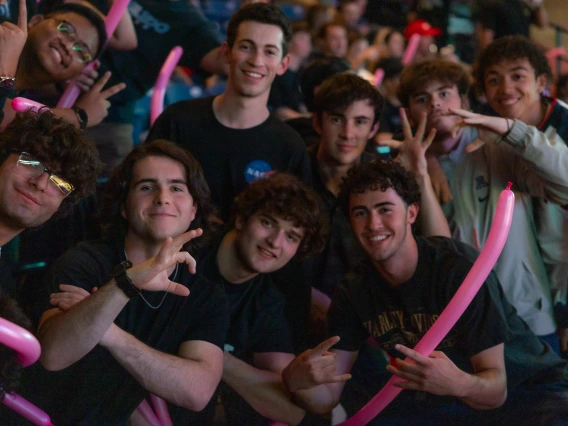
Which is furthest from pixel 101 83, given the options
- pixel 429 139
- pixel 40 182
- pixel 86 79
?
pixel 429 139

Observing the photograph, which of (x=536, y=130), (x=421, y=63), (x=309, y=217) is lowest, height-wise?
(x=309, y=217)

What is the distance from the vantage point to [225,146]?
3281 millimetres

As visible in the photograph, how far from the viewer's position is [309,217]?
10.2 feet

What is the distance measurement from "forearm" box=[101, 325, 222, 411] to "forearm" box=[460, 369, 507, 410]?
2.93 feet

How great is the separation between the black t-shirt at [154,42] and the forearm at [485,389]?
7.40 feet

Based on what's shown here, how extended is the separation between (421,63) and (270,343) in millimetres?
1608

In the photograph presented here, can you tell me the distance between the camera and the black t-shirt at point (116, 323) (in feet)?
8.23

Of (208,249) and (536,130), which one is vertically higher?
(536,130)

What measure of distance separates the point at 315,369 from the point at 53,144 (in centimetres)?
122

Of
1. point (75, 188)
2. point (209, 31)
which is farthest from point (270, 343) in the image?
point (209, 31)

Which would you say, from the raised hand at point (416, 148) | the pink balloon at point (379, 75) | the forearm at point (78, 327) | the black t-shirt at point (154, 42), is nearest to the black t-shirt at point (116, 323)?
the forearm at point (78, 327)

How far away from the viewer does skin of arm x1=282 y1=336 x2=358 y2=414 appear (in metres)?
2.75

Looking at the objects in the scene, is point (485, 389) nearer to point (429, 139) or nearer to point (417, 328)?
point (417, 328)

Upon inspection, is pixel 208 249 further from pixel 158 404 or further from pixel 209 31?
pixel 209 31
